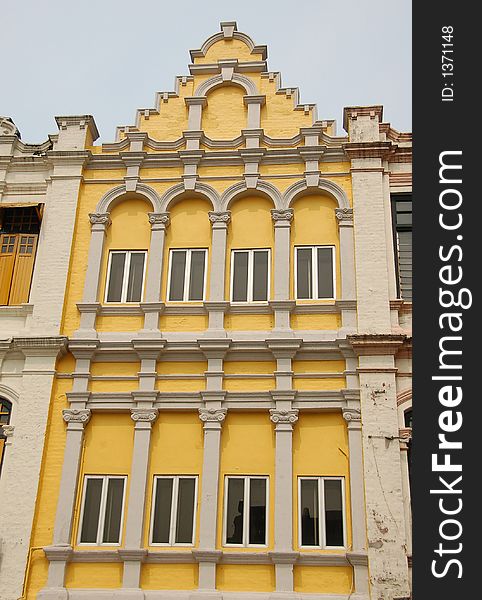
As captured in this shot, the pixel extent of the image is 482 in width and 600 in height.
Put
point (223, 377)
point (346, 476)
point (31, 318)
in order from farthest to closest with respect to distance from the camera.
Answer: point (31, 318) < point (223, 377) < point (346, 476)

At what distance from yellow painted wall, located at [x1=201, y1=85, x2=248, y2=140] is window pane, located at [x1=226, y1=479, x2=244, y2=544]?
790 centimetres

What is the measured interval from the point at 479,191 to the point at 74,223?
29.4 ft

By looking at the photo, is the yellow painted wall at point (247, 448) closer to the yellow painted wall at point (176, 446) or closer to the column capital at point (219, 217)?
the yellow painted wall at point (176, 446)

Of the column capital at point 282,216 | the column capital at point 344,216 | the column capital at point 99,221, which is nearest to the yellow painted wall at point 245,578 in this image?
the column capital at point 282,216

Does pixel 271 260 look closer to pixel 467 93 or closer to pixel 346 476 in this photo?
pixel 346 476

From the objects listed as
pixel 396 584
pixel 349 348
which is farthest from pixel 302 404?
pixel 396 584

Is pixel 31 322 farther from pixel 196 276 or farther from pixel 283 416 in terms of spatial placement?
pixel 283 416

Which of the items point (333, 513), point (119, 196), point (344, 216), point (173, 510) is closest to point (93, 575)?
point (173, 510)

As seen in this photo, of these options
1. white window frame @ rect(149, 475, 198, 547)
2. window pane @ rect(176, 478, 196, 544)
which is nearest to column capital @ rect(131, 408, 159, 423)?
white window frame @ rect(149, 475, 198, 547)

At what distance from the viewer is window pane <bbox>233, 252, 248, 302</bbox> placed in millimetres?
15828

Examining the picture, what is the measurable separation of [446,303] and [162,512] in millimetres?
6610

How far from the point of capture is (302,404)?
1458 cm

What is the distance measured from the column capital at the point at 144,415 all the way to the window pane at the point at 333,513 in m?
3.50

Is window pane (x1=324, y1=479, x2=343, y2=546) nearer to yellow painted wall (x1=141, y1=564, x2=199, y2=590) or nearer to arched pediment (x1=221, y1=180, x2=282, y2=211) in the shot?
yellow painted wall (x1=141, y1=564, x2=199, y2=590)
